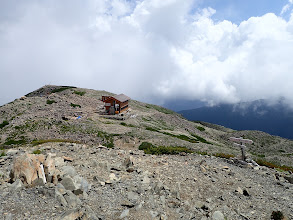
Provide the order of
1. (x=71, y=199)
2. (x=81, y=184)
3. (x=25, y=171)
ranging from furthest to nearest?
(x=81, y=184)
(x=25, y=171)
(x=71, y=199)

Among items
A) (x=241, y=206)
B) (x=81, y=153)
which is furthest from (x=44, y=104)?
(x=241, y=206)

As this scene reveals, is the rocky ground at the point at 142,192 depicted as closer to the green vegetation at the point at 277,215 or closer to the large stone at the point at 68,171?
the large stone at the point at 68,171

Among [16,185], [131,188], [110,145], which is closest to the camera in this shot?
[16,185]

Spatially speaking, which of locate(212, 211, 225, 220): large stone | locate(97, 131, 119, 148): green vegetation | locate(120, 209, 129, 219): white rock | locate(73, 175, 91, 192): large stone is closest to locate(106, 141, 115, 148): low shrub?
locate(97, 131, 119, 148): green vegetation

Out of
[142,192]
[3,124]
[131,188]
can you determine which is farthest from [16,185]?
[3,124]

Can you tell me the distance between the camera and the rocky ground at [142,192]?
8.77m

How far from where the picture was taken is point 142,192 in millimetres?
11312

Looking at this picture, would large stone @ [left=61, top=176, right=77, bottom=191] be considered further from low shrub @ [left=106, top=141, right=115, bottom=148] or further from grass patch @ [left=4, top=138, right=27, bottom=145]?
grass patch @ [left=4, top=138, right=27, bottom=145]

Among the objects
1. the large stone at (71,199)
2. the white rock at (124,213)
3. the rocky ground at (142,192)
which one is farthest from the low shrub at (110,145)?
the white rock at (124,213)

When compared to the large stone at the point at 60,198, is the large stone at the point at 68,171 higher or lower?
higher

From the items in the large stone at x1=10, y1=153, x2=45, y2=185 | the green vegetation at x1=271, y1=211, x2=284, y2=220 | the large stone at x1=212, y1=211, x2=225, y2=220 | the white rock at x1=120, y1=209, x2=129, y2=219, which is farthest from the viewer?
the green vegetation at x1=271, y1=211, x2=284, y2=220

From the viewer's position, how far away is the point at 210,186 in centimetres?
1377

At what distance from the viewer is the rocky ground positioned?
877cm

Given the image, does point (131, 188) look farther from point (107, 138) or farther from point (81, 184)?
point (107, 138)
